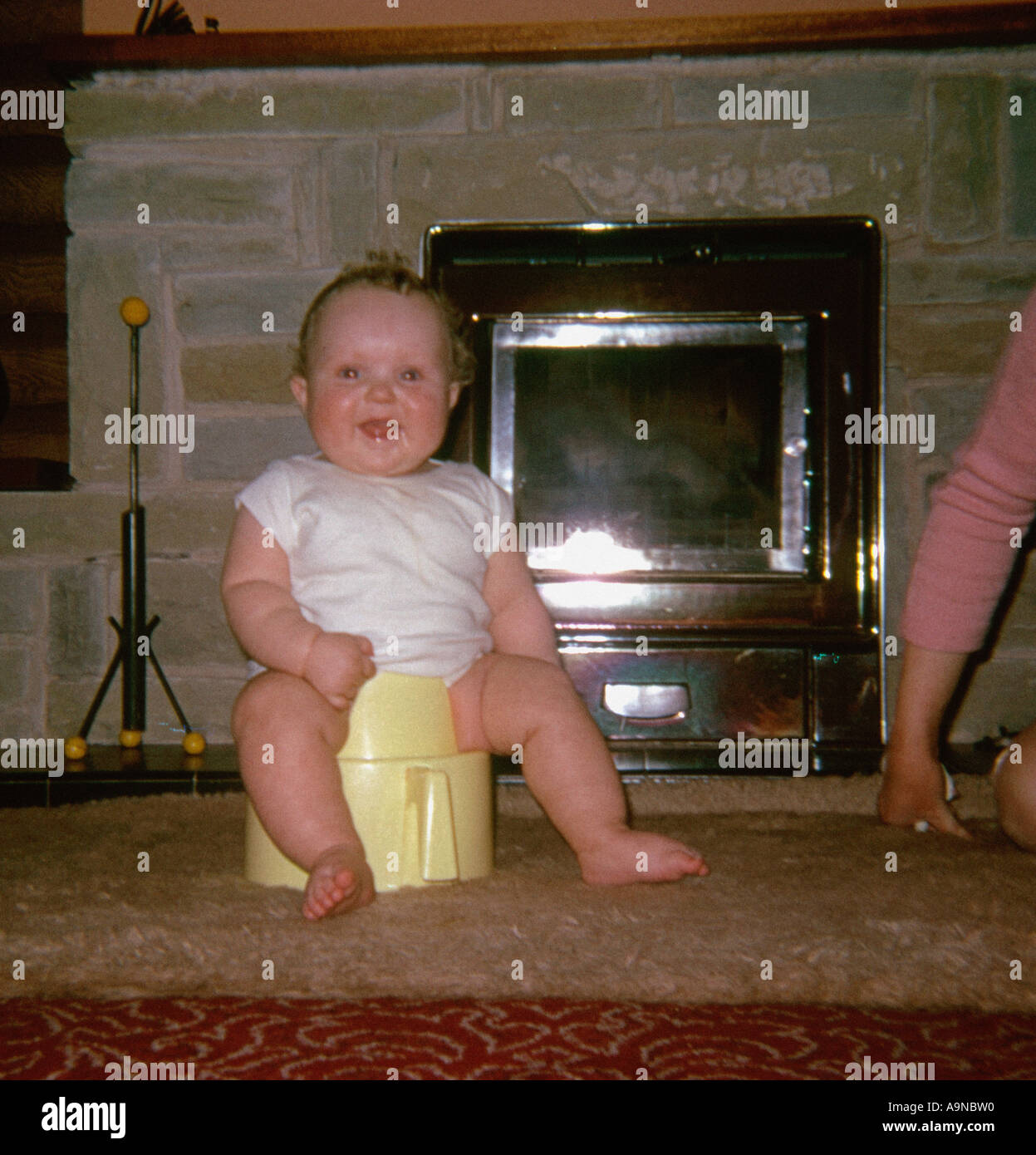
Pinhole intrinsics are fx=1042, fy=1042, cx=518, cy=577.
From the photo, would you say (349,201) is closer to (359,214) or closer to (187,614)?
(359,214)

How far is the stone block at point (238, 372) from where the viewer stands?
157 cm

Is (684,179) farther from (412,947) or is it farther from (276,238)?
(412,947)

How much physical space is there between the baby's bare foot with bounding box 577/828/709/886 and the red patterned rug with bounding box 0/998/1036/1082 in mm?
236

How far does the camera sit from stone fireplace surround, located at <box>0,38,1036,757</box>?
152 cm

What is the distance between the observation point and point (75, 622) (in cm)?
157

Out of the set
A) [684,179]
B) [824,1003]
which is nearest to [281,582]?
[824,1003]

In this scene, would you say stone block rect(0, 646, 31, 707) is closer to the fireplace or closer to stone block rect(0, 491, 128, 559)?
stone block rect(0, 491, 128, 559)

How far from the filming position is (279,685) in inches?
35.5

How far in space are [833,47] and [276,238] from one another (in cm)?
86

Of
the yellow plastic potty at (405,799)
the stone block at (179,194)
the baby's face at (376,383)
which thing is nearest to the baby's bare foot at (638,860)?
the yellow plastic potty at (405,799)

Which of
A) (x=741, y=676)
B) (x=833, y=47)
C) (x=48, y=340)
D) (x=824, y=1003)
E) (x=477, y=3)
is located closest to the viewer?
(x=824, y=1003)

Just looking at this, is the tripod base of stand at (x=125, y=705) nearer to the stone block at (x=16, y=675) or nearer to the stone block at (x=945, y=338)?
the stone block at (x=16, y=675)

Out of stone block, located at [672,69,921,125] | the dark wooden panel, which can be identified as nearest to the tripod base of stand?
the dark wooden panel

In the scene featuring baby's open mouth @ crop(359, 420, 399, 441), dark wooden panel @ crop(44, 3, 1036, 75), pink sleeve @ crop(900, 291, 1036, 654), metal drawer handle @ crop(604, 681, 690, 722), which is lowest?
metal drawer handle @ crop(604, 681, 690, 722)
